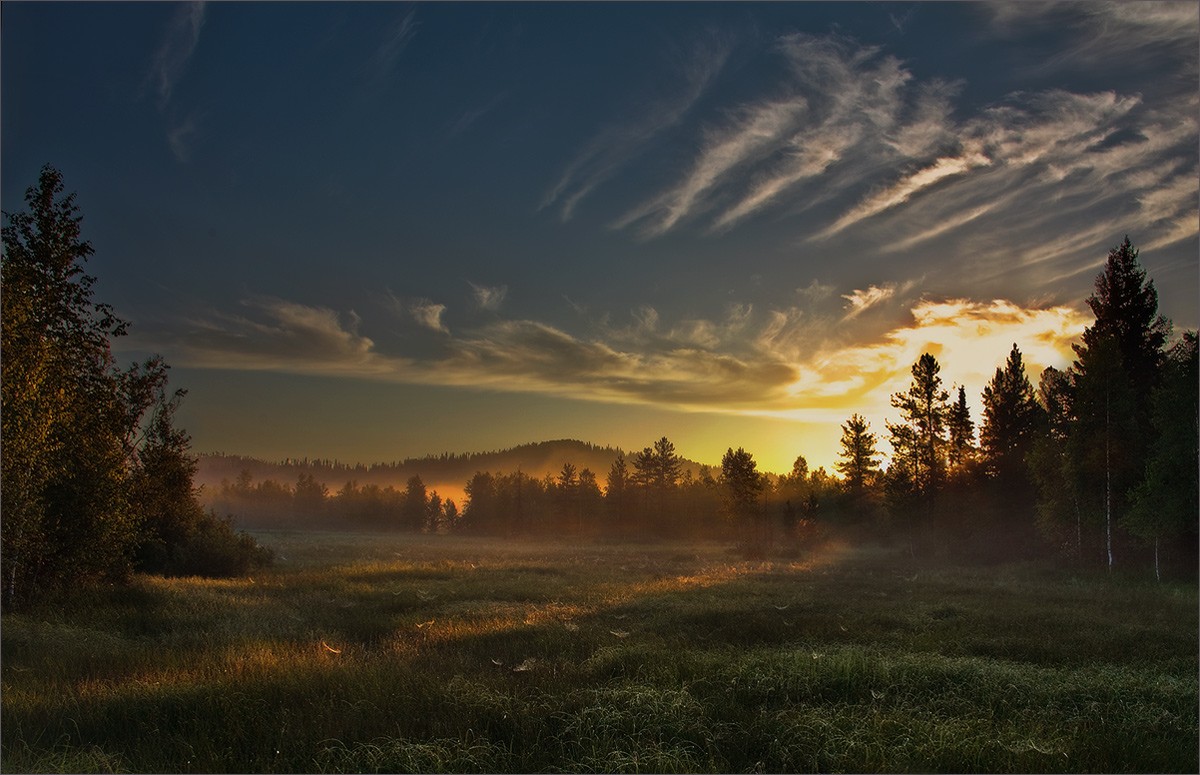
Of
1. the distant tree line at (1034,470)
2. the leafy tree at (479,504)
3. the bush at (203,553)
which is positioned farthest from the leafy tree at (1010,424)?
the leafy tree at (479,504)

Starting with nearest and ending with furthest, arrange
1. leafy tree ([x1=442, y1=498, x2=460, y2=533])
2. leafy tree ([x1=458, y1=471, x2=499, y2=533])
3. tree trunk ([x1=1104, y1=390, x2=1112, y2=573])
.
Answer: tree trunk ([x1=1104, y1=390, x2=1112, y2=573])
leafy tree ([x1=458, y1=471, x2=499, y2=533])
leafy tree ([x1=442, y1=498, x2=460, y2=533])

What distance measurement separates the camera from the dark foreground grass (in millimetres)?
7375

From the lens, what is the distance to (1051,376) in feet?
171

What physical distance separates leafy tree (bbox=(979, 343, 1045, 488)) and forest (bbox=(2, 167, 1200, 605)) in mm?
142

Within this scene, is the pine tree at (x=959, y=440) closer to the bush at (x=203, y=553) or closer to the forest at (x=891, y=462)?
the forest at (x=891, y=462)

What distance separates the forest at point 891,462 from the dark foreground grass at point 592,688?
327 cm

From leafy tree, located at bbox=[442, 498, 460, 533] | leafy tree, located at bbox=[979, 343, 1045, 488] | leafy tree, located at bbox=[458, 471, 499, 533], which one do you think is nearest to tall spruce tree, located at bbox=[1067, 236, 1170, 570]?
leafy tree, located at bbox=[979, 343, 1045, 488]

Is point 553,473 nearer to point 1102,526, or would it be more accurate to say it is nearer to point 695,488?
point 695,488

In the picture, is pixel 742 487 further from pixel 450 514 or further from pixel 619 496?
pixel 450 514

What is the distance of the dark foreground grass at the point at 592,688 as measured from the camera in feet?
24.2

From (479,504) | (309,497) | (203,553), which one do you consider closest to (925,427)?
(203,553)

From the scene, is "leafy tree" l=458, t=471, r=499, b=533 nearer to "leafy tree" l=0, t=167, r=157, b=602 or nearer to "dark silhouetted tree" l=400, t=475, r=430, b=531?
Answer: "dark silhouetted tree" l=400, t=475, r=430, b=531

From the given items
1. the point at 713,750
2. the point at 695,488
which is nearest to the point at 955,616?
the point at 713,750

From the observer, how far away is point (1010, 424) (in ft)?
160
